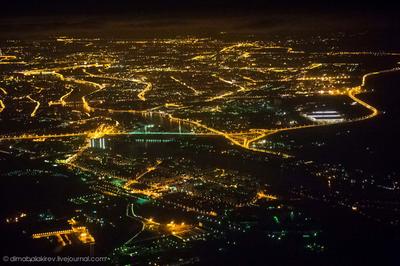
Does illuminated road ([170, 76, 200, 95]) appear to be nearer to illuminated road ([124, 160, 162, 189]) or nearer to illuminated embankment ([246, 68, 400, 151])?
illuminated embankment ([246, 68, 400, 151])

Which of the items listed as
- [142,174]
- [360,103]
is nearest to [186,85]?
[360,103]

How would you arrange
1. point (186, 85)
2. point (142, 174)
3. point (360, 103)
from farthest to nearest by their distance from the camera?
point (186, 85) → point (360, 103) → point (142, 174)

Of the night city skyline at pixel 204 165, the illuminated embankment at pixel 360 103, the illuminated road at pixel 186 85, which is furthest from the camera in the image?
the illuminated road at pixel 186 85

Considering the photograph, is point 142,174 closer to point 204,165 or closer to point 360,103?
point 204,165

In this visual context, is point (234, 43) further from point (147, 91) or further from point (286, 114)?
point (286, 114)

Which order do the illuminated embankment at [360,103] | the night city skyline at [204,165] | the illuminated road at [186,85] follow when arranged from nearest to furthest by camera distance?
the night city skyline at [204,165] < the illuminated embankment at [360,103] < the illuminated road at [186,85]

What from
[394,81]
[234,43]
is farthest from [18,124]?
[234,43]

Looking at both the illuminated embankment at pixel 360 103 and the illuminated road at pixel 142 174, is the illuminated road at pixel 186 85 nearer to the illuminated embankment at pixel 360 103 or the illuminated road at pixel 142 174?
the illuminated embankment at pixel 360 103

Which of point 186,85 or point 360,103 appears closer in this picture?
point 360,103

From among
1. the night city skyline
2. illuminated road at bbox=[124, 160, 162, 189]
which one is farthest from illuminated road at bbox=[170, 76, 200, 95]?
illuminated road at bbox=[124, 160, 162, 189]

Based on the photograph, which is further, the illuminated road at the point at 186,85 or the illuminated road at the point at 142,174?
the illuminated road at the point at 186,85

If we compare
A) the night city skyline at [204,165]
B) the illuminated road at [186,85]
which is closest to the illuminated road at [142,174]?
the night city skyline at [204,165]
